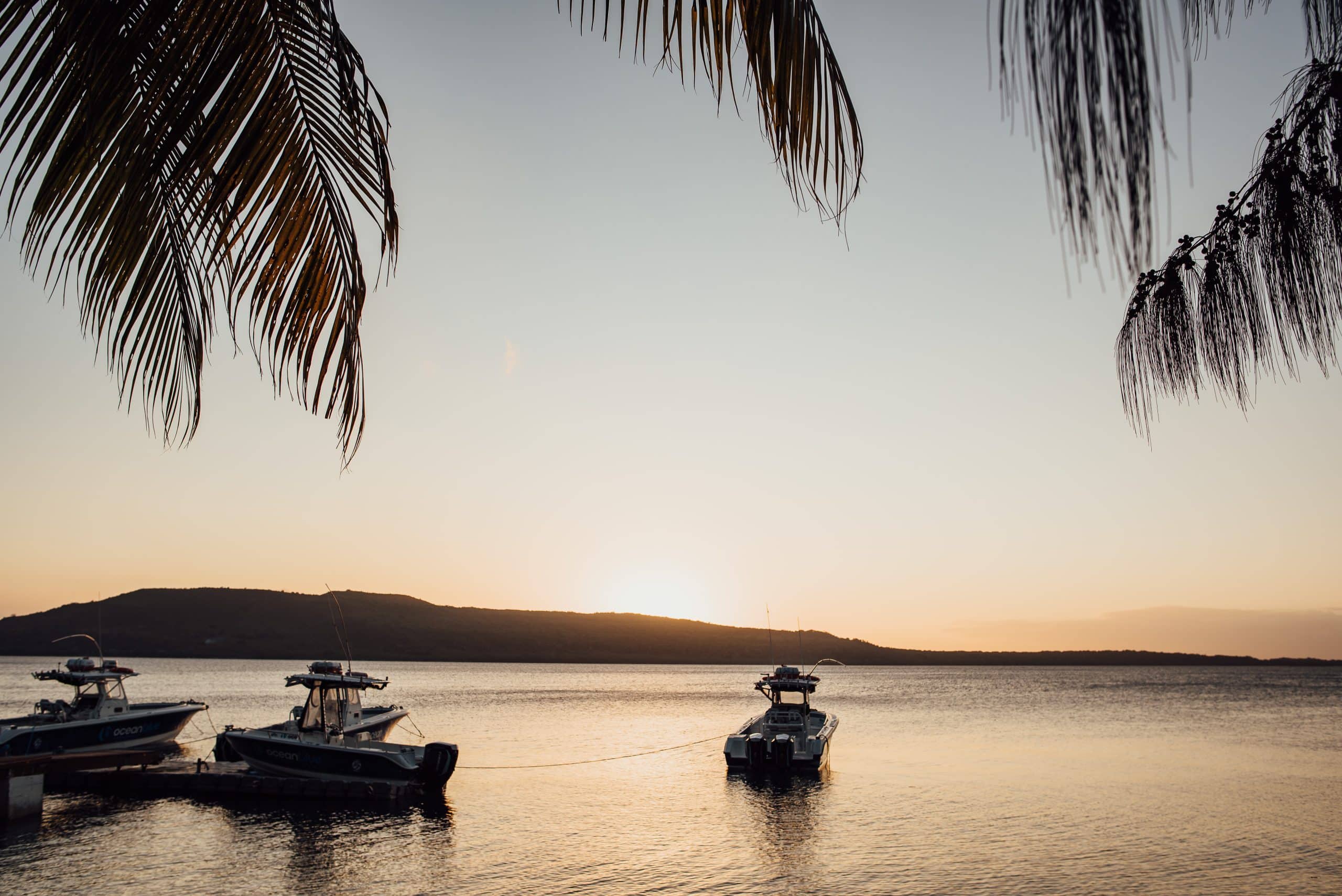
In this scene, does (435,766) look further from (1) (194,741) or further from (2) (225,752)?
(1) (194,741)

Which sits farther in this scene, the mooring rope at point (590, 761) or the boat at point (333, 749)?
the mooring rope at point (590, 761)

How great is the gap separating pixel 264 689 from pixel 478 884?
318 ft

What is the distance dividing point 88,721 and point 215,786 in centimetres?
778

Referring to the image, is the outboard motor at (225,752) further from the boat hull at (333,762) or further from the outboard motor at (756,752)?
the outboard motor at (756,752)

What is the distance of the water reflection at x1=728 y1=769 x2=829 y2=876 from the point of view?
87.7 ft

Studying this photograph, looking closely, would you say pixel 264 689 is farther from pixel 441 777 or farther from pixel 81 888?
pixel 81 888

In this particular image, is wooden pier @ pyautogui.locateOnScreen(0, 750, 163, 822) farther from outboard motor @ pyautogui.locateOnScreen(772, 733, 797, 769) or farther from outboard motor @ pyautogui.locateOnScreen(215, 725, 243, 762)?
outboard motor @ pyautogui.locateOnScreen(772, 733, 797, 769)

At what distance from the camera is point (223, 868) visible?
24062 mm

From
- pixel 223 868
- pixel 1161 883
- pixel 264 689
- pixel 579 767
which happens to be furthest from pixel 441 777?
pixel 264 689

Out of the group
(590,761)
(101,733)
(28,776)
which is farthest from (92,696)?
(590,761)

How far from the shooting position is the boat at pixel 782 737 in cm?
3788

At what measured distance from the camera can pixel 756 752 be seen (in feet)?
124

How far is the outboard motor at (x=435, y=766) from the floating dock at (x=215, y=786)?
1.58 ft

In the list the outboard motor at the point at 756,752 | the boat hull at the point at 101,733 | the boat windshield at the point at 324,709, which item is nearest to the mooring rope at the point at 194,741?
the boat hull at the point at 101,733
